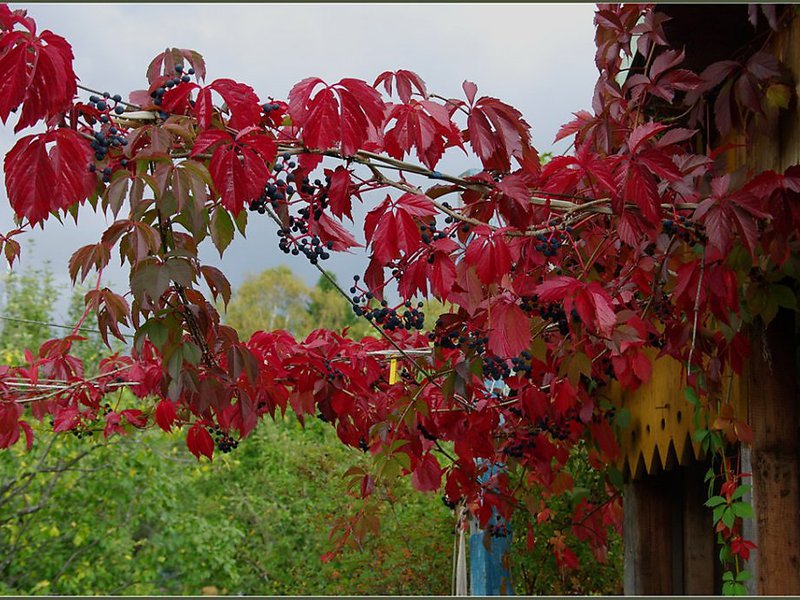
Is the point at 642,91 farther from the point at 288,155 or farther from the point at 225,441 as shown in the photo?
the point at 225,441

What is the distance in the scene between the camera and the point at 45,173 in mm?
1247

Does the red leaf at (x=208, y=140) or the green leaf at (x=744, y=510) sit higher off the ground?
the red leaf at (x=208, y=140)

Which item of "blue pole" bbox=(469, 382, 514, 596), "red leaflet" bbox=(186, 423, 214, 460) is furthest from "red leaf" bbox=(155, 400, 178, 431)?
"blue pole" bbox=(469, 382, 514, 596)

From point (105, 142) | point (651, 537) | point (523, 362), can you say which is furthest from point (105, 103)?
point (651, 537)

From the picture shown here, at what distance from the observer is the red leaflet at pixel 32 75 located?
3.95 feet

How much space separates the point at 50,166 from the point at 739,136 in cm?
164

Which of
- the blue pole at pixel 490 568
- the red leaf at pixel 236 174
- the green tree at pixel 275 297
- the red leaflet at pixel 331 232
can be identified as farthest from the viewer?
the green tree at pixel 275 297

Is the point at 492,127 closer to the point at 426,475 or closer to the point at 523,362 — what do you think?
the point at 523,362

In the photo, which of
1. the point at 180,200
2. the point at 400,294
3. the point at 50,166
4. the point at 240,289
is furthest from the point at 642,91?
the point at 240,289

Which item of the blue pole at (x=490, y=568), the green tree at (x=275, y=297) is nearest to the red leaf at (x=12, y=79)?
the blue pole at (x=490, y=568)

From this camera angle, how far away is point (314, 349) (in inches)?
99.3

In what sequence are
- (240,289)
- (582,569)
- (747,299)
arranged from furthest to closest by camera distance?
(240,289) → (582,569) → (747,299)

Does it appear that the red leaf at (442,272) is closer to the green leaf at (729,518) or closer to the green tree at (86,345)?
the green leaf at (729,518)

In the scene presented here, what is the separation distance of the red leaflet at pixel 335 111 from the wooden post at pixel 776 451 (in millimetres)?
1108
